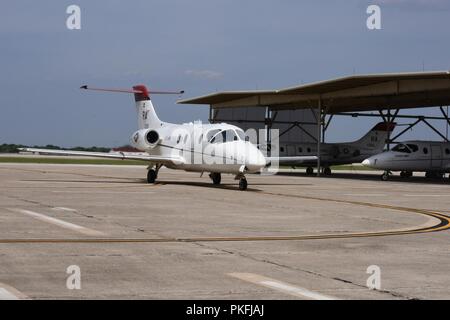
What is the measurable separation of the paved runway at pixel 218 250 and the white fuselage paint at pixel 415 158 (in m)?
23.1

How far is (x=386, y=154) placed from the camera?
43.0m

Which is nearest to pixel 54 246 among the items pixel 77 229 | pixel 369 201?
pixel 77 229

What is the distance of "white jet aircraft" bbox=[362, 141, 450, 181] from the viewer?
4262 centimetres

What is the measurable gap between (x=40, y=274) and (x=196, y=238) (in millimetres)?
4041

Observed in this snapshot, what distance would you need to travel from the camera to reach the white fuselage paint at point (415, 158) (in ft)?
140

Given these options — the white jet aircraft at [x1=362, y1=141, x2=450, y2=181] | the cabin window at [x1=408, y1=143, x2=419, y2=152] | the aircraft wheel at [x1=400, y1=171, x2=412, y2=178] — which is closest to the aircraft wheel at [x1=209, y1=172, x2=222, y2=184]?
the white jet aircraft at [x1=362, y1=141, x2=450, y2=181]

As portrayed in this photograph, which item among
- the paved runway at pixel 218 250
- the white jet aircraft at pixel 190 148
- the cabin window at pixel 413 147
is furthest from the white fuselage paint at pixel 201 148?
the cabin window at pixel 413 147

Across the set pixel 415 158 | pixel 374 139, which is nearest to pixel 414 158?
pixel 415 158

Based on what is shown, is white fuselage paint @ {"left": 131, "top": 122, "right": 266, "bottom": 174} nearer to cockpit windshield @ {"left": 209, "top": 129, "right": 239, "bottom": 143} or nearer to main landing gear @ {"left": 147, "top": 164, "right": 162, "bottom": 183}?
cockpit windshield @ {"left": 209, "top": 129, "right": 239, "bottom": 143}

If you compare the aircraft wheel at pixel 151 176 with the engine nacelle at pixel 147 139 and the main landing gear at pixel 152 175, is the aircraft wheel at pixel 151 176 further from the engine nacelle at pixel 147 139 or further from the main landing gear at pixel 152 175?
the engine nacelle at pixel 147 139

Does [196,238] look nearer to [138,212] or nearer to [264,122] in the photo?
[138,212]

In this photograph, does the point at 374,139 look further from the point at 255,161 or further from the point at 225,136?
the point at 255,161

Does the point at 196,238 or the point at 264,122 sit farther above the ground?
the point at 264,122
